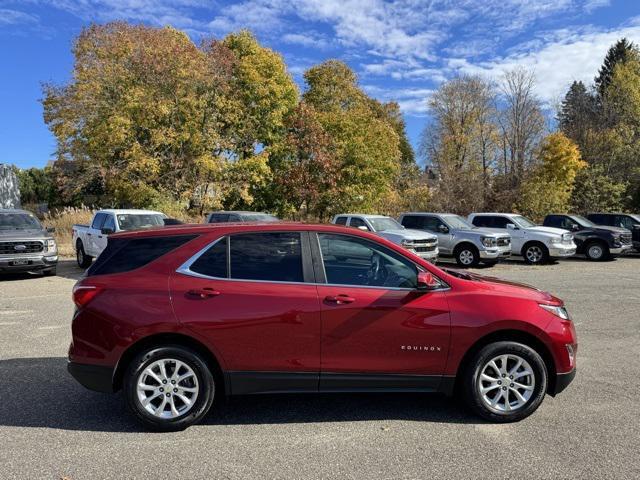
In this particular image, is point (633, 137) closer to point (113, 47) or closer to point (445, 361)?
point (113, 47)

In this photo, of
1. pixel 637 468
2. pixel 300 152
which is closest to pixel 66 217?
pixel 300 152

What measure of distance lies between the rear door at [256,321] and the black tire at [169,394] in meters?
0.18

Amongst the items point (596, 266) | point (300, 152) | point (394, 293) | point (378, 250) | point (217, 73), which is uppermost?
point (217, 73)

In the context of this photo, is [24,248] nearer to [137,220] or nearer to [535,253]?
[137,220]

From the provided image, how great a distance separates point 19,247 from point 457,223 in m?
13.7

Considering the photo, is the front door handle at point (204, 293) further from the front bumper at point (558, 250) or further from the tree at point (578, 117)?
the tree at point (578, 117)

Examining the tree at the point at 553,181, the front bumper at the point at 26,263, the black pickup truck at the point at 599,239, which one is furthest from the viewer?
the tree at the point at 553,181

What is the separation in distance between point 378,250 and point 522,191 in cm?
3216

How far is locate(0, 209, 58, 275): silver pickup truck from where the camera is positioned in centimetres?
1276

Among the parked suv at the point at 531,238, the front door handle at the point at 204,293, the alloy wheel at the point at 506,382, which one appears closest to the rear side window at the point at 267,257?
the front door handle at the point at 204,293

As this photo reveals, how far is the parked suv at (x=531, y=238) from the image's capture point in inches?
694

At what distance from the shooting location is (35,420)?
14.2 feet

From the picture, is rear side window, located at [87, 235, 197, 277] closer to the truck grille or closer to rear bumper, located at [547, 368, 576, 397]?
Answer: rear bumper, located at [547, 368, 576, 397]

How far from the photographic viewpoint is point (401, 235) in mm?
15328
